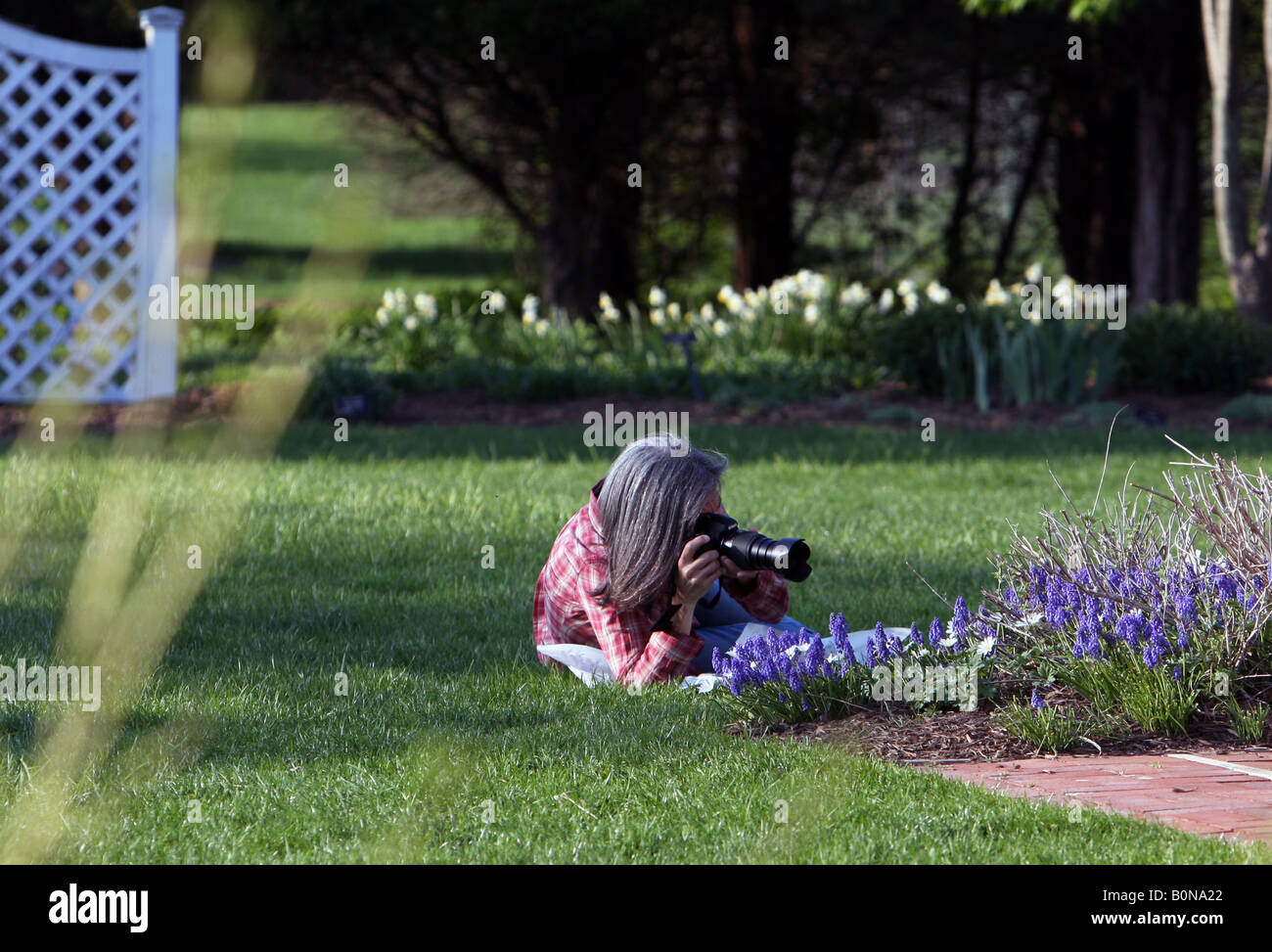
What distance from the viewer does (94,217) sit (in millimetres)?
9242

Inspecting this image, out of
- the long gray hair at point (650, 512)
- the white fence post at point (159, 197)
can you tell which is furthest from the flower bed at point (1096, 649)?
the white fence post at point (159, 197)

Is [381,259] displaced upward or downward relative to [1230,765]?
upward

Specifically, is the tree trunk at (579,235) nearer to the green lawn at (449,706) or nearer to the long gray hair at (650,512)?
the green lawn at (449,706)

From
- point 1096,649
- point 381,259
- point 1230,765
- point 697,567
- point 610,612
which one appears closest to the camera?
point 1230,765

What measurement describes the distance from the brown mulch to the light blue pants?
66 centimetres

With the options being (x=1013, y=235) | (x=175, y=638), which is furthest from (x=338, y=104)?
(x=175, y=638)

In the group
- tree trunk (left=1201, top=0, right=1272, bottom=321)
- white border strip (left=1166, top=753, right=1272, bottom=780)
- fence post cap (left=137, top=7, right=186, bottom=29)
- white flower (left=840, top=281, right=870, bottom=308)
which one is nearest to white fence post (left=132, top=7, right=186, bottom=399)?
fence post cap (left=137, top=7, right=186, bottom=29)

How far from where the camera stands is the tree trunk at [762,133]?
537 inches

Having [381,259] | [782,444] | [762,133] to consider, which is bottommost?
[782,444]

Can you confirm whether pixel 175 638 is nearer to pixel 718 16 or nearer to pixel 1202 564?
pixel 1202 564

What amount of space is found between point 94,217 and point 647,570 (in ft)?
21.9

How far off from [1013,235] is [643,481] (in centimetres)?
1392

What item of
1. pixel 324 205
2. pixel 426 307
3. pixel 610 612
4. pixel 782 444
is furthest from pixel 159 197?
pixel 324 205

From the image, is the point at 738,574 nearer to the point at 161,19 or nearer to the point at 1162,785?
the point at 1162,785
